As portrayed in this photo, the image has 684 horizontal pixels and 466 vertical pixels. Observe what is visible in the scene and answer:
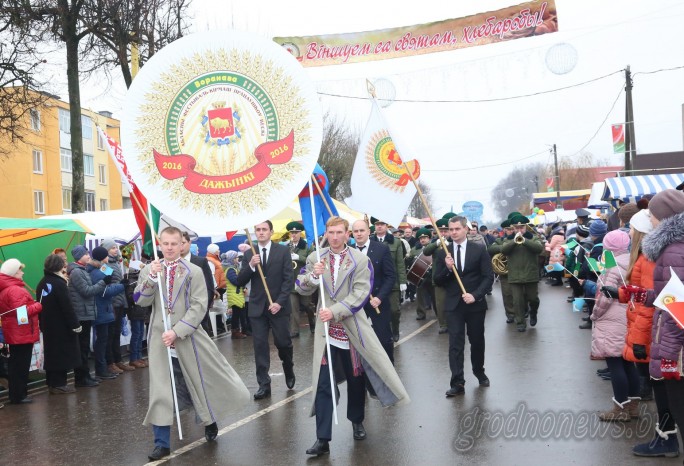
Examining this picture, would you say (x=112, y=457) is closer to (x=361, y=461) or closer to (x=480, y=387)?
(x=361, y=461)

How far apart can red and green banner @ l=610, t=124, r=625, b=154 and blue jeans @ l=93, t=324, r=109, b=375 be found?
24.1 meters

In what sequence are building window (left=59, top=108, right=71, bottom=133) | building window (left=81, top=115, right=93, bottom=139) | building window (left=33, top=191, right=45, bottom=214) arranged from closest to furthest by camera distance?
building window (left=33, top=191, right=45, bottom=214)
building window (left=59, top=108, right=71, bottom=133)
building window (left=81, top=115, right=93, bottom=139)

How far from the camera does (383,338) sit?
29.3 ft

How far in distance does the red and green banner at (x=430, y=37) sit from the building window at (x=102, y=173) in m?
50.2

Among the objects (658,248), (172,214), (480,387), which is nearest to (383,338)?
(480,387)

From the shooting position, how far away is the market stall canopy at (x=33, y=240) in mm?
12227

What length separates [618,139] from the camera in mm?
30781

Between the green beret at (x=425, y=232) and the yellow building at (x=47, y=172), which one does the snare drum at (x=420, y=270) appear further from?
the yellow building at (x=47, y=172)

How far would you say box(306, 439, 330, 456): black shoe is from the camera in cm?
643

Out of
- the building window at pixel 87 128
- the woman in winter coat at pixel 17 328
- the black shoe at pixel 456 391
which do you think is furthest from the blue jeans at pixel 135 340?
the building window at pixel 87 128

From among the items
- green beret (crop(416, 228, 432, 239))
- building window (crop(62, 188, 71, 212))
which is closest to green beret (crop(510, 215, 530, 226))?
green beret (crop(416, 228, 432, 239))

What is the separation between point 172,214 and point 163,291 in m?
0.85

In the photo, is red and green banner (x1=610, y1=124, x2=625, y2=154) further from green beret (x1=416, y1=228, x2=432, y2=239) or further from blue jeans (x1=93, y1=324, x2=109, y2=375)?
blue jeans (x1=93, y1=324, x2=109, y2=375)

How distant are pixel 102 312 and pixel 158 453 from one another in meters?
5.13
